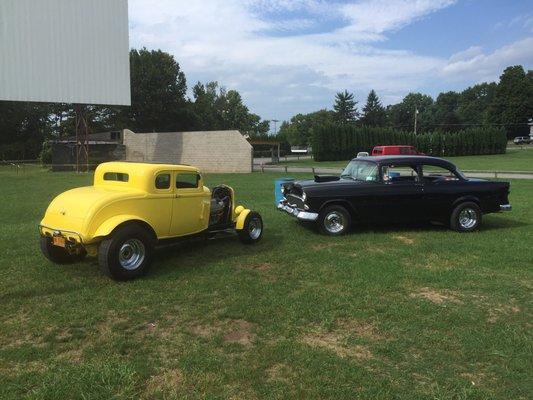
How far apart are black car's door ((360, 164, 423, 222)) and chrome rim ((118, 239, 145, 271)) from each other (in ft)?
15.7

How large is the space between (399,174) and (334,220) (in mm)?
1686

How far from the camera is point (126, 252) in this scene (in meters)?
6.53

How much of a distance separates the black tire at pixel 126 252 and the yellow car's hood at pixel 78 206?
0.38m

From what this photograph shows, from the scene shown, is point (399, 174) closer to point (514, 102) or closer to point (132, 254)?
point (132, 254)

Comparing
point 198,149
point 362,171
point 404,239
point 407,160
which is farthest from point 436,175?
point 198,149

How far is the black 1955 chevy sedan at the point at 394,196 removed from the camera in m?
9.43

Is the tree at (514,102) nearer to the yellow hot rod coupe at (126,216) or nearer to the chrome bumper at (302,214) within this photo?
the chrome bumper at (302,214)

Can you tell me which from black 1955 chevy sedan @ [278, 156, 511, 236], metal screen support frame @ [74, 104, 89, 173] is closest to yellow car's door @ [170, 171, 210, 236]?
black 1955 chevy sedan @ [278, 156, 511, 236]

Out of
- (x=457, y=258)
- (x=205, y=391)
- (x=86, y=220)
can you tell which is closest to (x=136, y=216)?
(x=86, y=220)

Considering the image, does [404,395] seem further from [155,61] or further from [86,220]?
[155,61]

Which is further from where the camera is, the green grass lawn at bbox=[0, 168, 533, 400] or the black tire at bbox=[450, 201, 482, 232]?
the black tire at bbox=[450, 201, 482, 232]

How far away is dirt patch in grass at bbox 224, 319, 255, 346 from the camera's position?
463cm

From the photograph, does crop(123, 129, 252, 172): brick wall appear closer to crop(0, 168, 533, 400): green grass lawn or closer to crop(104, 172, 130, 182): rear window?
crop(0, 168, 533, 400): green grass lawn

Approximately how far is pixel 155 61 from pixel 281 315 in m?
68.6
